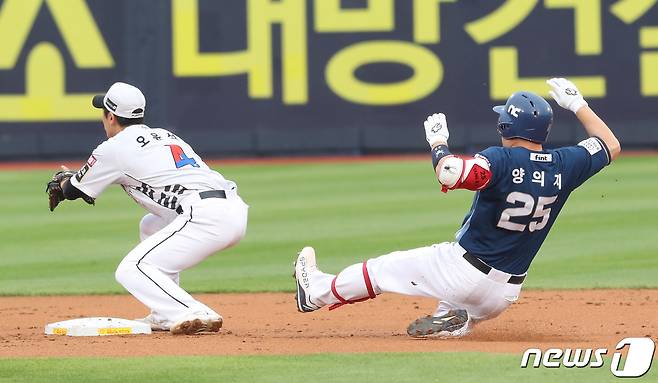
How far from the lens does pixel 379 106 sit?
20.7 m

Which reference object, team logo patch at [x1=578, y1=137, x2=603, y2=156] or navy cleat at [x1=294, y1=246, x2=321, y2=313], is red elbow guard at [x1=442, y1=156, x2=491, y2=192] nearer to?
team logo patch at [x1=578, y1=137, x2=603, y2=156]

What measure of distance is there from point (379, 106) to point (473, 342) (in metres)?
13.3

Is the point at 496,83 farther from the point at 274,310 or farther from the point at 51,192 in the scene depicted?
the point at 51,192

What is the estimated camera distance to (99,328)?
8.09 metres

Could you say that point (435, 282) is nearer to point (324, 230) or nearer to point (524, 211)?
point (524, 211)

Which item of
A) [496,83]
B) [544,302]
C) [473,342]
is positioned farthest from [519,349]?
[496,83]

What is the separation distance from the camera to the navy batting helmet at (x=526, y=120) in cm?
752

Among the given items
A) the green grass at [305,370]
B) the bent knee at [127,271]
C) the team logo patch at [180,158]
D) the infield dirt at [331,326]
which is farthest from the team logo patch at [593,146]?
the bent knee at [127,271]

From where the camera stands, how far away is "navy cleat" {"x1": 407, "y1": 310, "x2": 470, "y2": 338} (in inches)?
305

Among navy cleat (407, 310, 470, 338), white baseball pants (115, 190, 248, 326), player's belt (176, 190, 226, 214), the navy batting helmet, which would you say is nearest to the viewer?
the navy batting helmet

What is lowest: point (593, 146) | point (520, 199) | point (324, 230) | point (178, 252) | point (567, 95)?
point (324, 230)

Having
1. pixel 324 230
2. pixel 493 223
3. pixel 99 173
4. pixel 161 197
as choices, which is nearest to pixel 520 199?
pixel 493 223

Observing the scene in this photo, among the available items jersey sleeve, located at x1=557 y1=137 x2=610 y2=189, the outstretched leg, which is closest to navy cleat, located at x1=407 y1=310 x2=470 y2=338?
the outstretched leg

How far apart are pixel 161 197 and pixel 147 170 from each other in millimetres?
204
